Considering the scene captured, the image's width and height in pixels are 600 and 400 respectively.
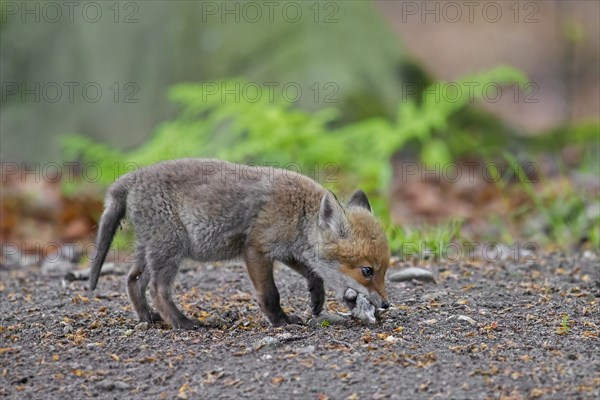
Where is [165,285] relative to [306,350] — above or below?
above

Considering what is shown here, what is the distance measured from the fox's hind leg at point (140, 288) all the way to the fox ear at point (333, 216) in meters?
1.58

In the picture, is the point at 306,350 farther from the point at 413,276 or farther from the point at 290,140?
the point at 290,140

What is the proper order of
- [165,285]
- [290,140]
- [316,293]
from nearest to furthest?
1. [165,285]
2. [316,293]
3. [290,140]

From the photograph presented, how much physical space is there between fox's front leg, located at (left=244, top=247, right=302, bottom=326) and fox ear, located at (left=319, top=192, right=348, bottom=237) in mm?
575

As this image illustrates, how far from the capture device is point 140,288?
23.2 feet

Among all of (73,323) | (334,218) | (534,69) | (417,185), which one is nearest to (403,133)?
(417,185)

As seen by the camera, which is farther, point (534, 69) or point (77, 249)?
point (534, 69)

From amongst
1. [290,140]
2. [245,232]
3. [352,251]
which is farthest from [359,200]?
[290,140]

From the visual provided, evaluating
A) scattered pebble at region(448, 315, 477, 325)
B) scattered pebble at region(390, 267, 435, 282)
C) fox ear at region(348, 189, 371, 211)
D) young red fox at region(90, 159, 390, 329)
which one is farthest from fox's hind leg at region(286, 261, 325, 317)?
scattered pebble at region(390, 267, 435, 282)

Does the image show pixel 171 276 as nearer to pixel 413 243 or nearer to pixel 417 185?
pixel 413 243

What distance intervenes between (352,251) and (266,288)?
751mm

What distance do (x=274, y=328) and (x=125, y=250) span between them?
5.04 meters

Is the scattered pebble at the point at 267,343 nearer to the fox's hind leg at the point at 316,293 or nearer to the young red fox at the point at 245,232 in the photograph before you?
the young red fox at the point at 245,232

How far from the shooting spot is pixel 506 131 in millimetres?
16359
